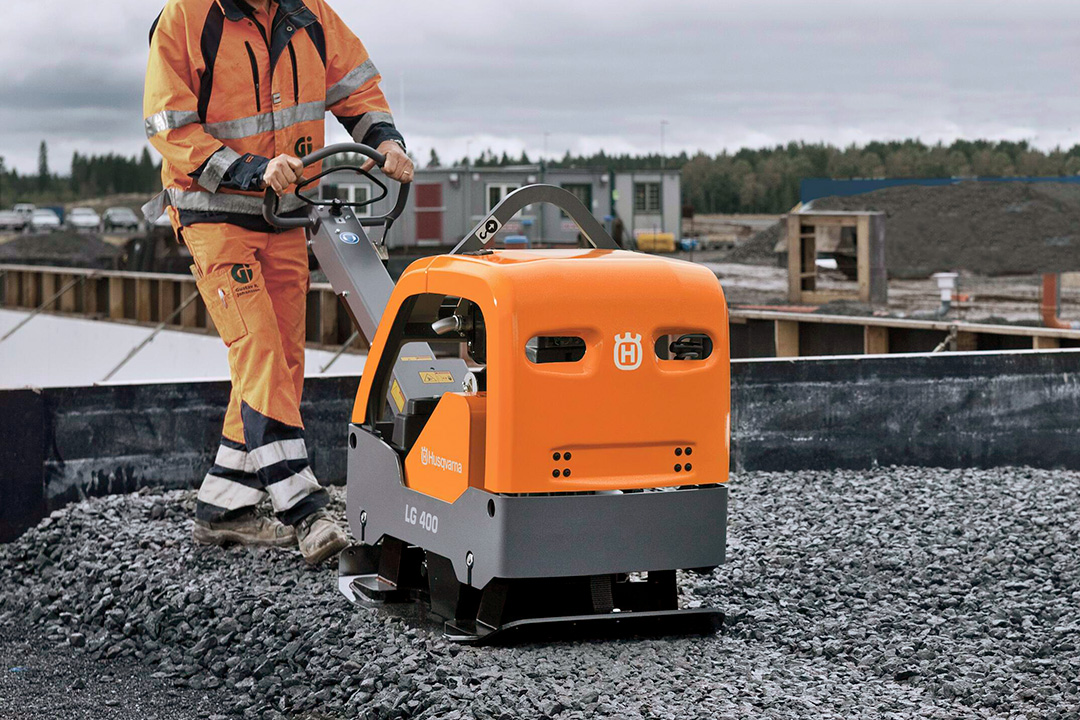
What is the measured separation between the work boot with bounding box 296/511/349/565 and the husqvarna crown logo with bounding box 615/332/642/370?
1621 millimetres

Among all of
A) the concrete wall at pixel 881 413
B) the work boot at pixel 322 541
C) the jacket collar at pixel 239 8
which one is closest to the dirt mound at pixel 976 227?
the concrete wall at pixel 881 413

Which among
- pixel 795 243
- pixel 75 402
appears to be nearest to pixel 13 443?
pixel 75 402

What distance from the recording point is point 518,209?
404 centimetres

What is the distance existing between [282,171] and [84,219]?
194 ft

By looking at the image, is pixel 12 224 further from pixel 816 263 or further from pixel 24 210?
pixel 816 263

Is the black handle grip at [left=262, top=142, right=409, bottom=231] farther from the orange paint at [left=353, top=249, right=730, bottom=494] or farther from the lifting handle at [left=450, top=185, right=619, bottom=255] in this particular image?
the orange paint at [left=353, top=249, right=730, bottom=494]

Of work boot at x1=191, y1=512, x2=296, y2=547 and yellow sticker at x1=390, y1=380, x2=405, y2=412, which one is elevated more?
yellow sticker at x1=390, y1=380, x2=405, y2=412

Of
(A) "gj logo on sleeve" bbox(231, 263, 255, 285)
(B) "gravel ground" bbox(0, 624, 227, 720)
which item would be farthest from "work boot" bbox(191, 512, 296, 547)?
(A) "gj logo on sleeve" bbox(231, 263, 255, 285)

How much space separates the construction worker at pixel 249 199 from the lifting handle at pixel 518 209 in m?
0.76

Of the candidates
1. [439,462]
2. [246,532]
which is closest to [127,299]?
[246,532]

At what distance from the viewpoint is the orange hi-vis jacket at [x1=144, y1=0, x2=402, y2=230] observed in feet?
15.4

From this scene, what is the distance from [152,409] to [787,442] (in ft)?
10.2

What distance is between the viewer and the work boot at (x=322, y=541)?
473cm

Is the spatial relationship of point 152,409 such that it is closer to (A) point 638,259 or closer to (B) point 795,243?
(A) point 638,259
